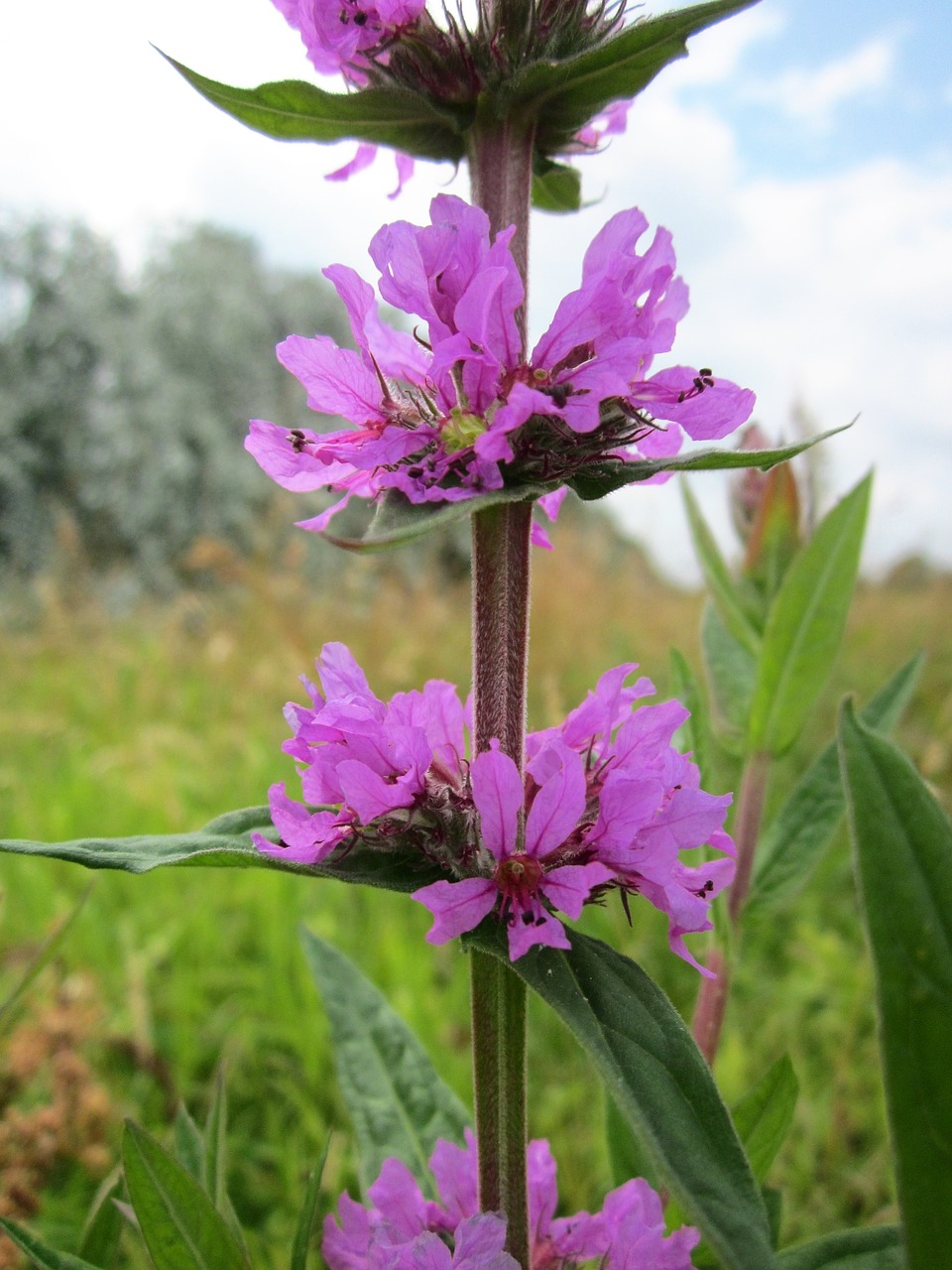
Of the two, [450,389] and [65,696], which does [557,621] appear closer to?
[65,696]

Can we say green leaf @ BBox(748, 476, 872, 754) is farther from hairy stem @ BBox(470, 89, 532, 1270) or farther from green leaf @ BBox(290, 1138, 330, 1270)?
green leaf @ BBox(290, 1138, 330, 1270)

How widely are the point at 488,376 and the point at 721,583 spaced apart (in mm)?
664

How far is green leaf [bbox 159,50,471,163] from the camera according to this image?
2.76 feet

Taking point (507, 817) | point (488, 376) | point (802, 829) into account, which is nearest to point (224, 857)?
point (507, 817)

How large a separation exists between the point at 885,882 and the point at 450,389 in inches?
20.7

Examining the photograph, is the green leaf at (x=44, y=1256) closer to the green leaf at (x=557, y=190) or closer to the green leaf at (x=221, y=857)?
the green leaf at (x=221, y=857)

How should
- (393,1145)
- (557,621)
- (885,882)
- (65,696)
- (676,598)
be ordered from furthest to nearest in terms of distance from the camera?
(676,598), (557,621), (65,696), (393,1145), (885,882)

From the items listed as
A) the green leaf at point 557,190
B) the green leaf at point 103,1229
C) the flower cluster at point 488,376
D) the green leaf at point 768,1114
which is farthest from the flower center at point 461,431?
the green leaf at point 103,1229

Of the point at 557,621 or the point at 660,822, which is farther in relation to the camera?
the point at 557,621

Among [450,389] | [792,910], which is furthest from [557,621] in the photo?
[450,389]

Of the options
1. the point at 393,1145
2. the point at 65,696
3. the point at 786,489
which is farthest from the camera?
the point at 65,696

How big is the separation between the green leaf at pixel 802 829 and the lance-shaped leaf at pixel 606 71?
80 cm

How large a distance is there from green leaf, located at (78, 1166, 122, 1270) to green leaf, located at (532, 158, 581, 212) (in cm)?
113

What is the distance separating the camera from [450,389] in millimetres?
839
